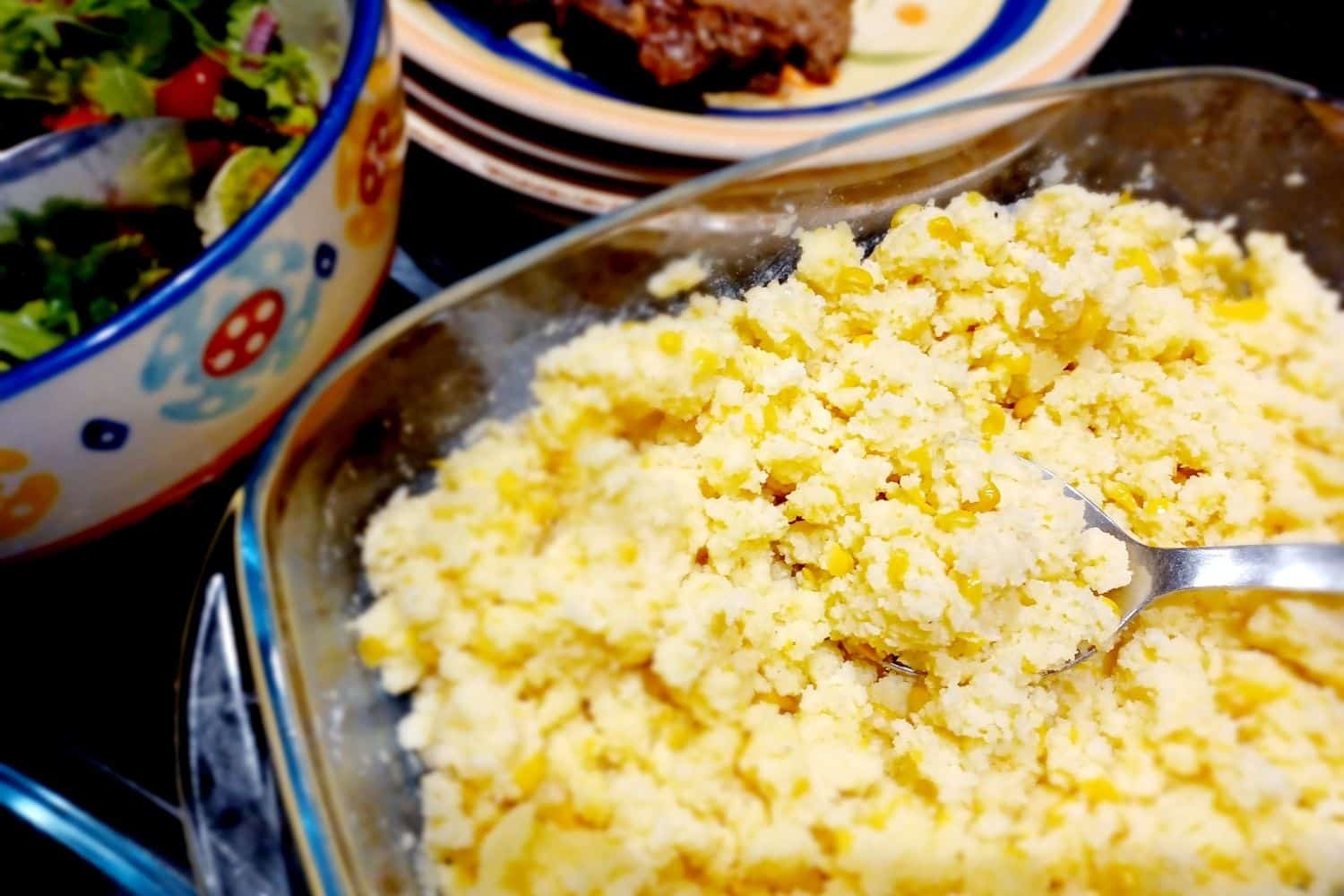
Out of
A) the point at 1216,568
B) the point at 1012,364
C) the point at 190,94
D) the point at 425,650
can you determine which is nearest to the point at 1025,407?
the point at 1012,364

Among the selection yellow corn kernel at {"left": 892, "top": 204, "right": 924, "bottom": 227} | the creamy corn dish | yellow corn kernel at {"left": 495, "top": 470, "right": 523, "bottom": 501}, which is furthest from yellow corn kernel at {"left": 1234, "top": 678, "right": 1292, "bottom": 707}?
yellow corn kernel at {"left": 495, "top": 470, "right": 523, "bottom": 501}

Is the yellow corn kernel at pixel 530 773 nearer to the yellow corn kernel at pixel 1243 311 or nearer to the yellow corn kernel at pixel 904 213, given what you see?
the yellow corn kernel at pixel 904 213

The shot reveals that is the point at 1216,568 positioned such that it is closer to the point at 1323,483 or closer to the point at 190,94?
the point at 1323,483

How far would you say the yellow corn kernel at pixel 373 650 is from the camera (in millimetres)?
667

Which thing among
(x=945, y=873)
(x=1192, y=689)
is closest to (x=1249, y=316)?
(x=1192, y=689)

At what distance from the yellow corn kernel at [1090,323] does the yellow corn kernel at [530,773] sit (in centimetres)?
38

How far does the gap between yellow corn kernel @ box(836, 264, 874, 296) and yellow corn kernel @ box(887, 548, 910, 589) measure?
15cm

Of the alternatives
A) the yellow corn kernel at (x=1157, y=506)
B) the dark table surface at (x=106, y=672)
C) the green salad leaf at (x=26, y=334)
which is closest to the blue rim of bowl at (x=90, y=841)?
the dark table surface at (x=106, y=672)

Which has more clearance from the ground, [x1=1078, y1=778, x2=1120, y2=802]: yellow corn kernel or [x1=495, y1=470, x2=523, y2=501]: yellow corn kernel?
[x1=1078, y1=778, x2=1120, y2=802]: yellow corn kernel

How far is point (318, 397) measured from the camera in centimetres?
61

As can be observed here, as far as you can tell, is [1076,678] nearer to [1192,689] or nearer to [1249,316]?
[1192,689]

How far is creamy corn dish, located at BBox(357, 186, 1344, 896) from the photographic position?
50cm

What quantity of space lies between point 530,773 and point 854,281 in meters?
0.33

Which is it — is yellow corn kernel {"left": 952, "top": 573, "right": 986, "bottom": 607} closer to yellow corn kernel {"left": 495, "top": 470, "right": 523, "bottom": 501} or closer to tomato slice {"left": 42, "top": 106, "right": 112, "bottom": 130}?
yellow corn kernel {"left": 495, "top": 470, "right": 523, "bottom": 501}
